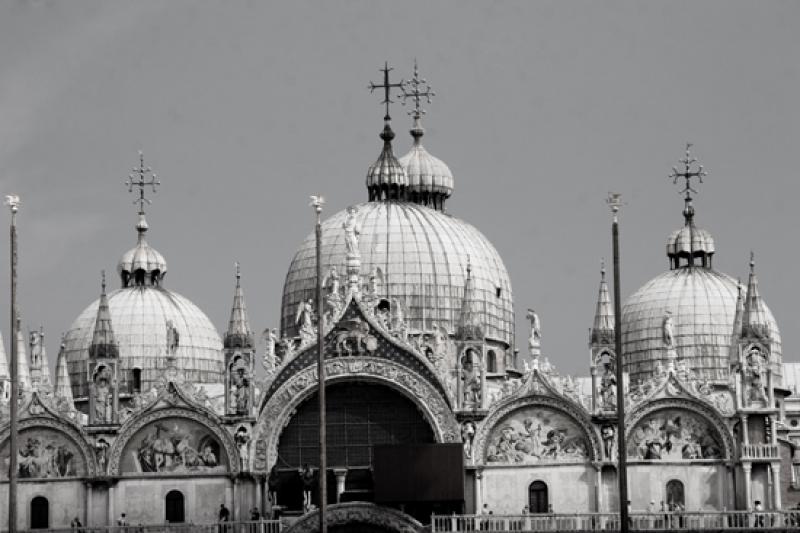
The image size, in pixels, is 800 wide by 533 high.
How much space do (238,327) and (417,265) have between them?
13.8 metres

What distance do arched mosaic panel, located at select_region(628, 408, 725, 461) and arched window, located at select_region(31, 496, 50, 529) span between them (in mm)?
23212

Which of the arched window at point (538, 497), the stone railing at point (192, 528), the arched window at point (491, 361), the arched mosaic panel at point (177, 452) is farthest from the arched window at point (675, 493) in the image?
the arched mosaic panel at point (177, 452)

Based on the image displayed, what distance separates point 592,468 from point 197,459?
51.2 ft

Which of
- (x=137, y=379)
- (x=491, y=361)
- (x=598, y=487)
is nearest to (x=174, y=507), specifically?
(x=598, y=487)

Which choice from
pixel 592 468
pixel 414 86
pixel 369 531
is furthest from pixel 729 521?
pixel 414 86

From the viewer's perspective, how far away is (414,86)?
384 ft

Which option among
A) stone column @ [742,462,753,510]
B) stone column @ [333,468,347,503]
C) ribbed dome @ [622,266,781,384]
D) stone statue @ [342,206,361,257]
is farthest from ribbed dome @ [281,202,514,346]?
stone column @ [742,462,753,510]

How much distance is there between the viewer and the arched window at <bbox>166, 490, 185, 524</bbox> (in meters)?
99.8

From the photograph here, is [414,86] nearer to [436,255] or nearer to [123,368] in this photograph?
[436,255]

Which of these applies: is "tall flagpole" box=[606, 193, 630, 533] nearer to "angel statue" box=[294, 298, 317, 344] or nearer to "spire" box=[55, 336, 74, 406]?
"angel statue" box=[294, 298, 317, 344]

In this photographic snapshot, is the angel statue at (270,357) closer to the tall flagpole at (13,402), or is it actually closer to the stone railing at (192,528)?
the stone railing at (192,528)

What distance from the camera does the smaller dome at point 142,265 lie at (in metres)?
123

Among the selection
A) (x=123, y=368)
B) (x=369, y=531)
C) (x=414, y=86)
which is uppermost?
(x=414, y=86)

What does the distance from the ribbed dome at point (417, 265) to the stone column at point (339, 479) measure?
12.6 metres
